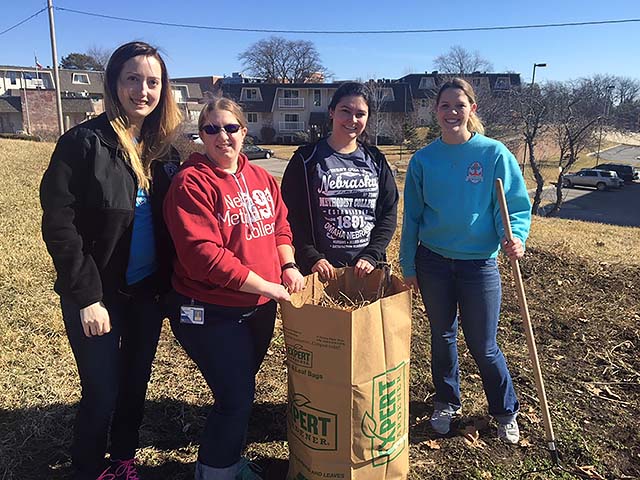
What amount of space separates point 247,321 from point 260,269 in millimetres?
248

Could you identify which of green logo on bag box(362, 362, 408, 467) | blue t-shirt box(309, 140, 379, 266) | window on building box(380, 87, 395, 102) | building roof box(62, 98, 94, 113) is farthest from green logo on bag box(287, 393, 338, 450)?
building roof box(62, 98, 94, 113)

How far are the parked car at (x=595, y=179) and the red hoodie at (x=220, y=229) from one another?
109 ft

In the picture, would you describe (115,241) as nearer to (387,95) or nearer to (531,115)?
(531,115)

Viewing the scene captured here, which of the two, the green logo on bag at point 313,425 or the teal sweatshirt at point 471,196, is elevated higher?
the teal sweatshirt at point 471,196

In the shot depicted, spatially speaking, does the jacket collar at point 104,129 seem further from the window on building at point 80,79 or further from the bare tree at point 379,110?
the window on building at point 80,79

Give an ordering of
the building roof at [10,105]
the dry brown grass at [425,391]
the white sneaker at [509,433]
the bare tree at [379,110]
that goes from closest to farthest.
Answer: the dry brown grass at [425,391], the white sneaker at [509,433], the bare tree at [379,110], the building roof at [10,105]

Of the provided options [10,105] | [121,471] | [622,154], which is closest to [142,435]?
[121,471]

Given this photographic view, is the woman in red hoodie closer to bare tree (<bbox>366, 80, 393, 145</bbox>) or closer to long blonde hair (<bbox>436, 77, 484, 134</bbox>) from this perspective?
long blonde hair (<bbox>436, 77, 484, 134</bbox>)

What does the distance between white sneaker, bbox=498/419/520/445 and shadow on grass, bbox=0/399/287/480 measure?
121cm

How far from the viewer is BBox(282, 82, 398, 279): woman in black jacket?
8.39 ft

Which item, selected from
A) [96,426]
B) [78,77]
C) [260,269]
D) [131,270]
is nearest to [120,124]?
[131,270]

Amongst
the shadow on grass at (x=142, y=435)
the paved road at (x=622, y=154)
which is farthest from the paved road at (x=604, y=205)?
the shadow on grass at (x=142, y=435)

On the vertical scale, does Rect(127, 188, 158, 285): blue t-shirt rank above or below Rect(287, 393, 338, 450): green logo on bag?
above

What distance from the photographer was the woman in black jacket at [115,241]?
1884mm
